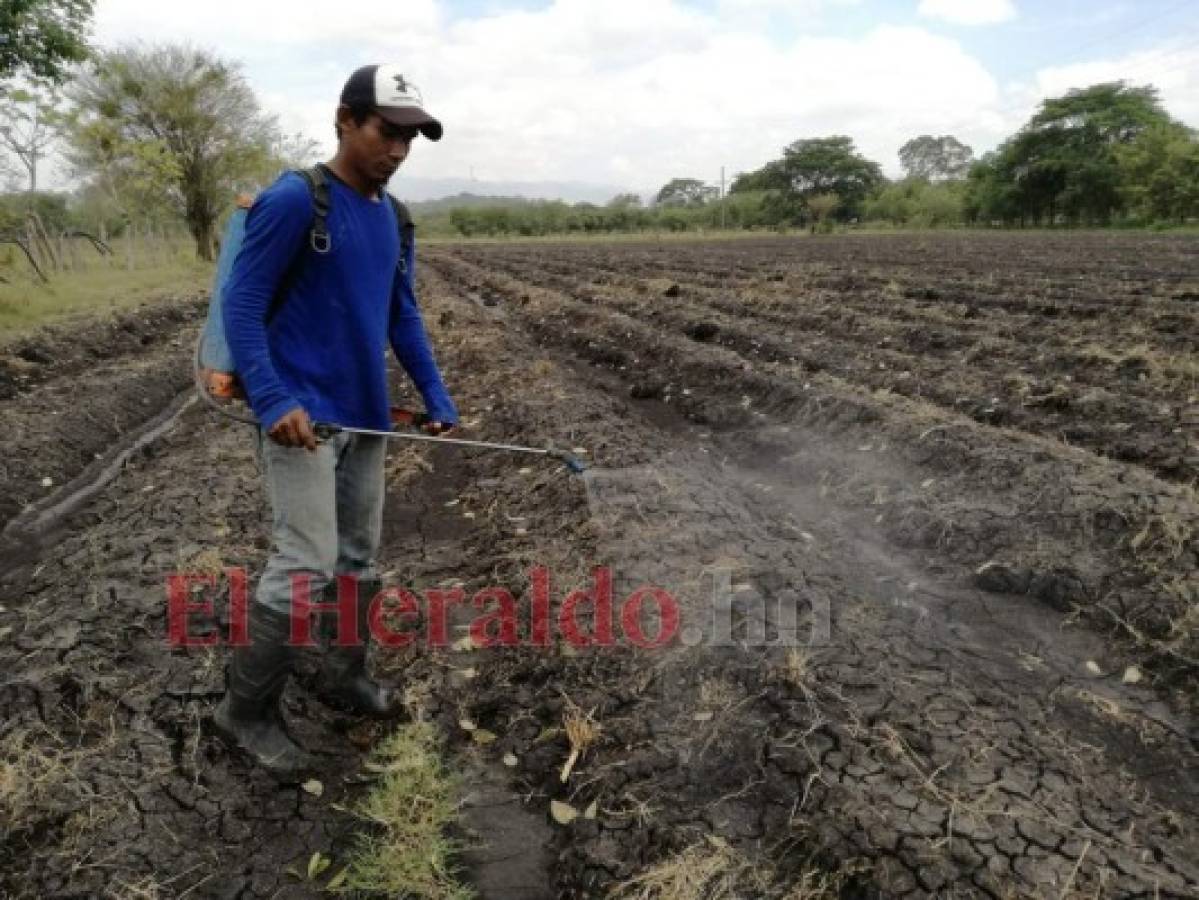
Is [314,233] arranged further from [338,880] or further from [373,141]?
[338,880]

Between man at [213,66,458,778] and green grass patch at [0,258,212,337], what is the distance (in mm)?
10645

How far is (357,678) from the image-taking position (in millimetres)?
3176

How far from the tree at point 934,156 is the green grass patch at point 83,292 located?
13223 centimetres

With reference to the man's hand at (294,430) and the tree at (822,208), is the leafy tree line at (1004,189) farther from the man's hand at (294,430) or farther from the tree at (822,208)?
the man's hand at (294,430)

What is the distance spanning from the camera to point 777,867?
92.7 inches

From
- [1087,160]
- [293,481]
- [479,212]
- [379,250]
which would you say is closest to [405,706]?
[293,481]

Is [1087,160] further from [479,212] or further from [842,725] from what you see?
[842,725]

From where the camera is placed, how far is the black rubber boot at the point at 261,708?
2.63 metres

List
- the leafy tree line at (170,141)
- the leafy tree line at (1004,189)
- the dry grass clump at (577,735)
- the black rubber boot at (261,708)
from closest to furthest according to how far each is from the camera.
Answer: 1. the black rubber boot at (261,708)
2. the dry grass clump at (577,735)
3. the leafy tree line at (170,141)
4. the leafy tree line at (1004,189)

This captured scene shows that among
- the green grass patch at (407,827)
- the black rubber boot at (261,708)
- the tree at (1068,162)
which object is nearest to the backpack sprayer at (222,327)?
the black rubber boot at (261,708)

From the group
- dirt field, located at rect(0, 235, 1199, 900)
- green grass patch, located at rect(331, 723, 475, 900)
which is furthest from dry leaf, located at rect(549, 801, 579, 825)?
green grass patch, located at rect(331, 723, 475, 900)

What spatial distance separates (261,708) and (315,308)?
144 centimetres

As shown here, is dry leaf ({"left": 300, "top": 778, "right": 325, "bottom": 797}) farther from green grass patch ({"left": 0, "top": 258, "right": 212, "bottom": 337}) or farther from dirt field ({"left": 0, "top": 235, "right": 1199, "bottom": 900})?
green grass patch ({"left": 0, "top": 258, "right": 212, "bottom": 337})

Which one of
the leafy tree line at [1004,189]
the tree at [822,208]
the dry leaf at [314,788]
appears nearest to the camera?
the dry leaf at [314,788]
